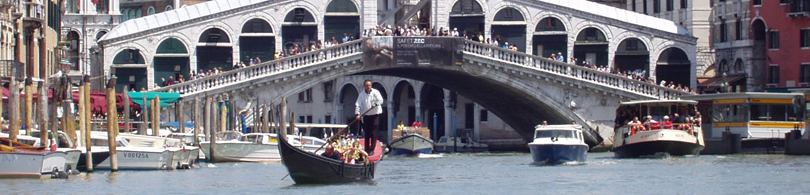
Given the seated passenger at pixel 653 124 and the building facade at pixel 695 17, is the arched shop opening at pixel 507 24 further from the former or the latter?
the seated passenger at pixel 653 124

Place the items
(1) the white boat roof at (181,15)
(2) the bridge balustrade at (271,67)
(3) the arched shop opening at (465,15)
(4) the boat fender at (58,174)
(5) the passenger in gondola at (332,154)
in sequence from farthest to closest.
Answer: (3) the arched shop opening at (465,15), (1) the white boat roof at (181,15), (2) the bridge balustrade at (271,67), (4) the boat fender at (58,174), (5) the passenger in gondola at (332,154)

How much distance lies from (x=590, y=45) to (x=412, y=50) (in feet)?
21.8

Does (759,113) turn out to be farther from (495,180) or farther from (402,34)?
(495,180)

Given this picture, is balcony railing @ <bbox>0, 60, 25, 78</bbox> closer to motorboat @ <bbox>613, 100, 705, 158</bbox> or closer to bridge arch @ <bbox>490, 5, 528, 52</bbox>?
motorboat @ <bbox>613, 100, 705, 158</bbox>

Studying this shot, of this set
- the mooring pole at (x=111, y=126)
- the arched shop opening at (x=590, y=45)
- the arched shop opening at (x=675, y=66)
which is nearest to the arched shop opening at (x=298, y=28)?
the arched shop opening at (x=590, y=45)

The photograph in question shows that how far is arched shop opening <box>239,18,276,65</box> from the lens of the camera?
5509 centimetres

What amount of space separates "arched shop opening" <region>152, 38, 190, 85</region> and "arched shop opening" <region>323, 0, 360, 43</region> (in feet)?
14.5

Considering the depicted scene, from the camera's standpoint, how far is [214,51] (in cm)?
5516

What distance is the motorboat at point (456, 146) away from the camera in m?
64.9

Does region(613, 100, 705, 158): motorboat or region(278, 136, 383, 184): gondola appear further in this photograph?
region(613, 100, 705, 158): motorboat

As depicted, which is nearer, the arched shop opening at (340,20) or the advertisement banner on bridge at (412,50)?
the advertisement banner on bridge at (412,50)

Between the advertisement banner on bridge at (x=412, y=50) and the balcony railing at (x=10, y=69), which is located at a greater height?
the advertisement banner on bridge at (x=412, y=50)

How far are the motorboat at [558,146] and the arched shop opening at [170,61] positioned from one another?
1494 cm

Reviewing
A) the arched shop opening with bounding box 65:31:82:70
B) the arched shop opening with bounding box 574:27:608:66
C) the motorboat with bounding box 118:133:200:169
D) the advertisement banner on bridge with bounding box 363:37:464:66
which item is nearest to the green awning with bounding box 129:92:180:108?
the advertisement banner on bridge with bounding box 363:37:464:66
